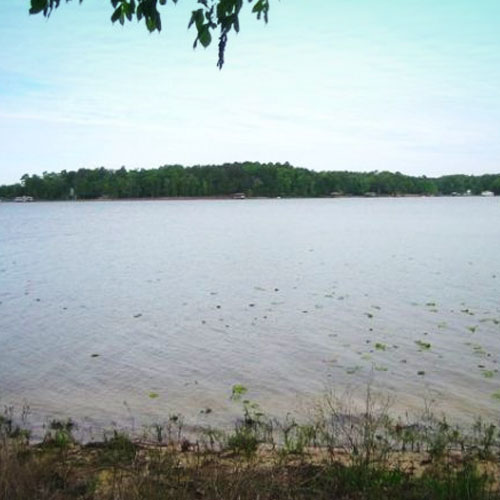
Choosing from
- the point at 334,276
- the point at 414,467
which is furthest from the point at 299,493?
the point at 334,276

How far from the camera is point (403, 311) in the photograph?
644 inches

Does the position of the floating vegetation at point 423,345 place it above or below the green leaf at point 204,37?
below

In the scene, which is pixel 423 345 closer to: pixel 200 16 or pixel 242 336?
pixel 242 336

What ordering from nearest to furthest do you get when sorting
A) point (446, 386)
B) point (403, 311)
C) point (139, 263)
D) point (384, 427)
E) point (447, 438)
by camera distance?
point (447, 438) < point (384, 427) < point (446, 386) < point (403, 311) < point (139, 263)

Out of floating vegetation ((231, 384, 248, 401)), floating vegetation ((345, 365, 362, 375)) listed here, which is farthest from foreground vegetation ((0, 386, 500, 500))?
floating vegetation ((345, 365, 362, 375))

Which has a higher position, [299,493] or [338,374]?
[299,493]

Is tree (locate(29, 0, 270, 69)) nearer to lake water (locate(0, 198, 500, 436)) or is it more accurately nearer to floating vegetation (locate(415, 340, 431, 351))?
lake water (locate(0, 198, 500, 436))

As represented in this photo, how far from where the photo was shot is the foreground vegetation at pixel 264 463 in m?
4.72

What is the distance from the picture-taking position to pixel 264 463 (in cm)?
603

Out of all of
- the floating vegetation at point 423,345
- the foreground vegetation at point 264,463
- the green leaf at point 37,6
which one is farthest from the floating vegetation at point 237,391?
the green leaf at point 37,6

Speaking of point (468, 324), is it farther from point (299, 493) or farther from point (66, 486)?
point (66, 486)

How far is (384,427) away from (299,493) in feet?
10.4

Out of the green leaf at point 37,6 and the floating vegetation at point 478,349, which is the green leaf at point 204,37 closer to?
the green leaf at point 37,6

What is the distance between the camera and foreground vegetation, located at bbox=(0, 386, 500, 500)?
4723 mm
